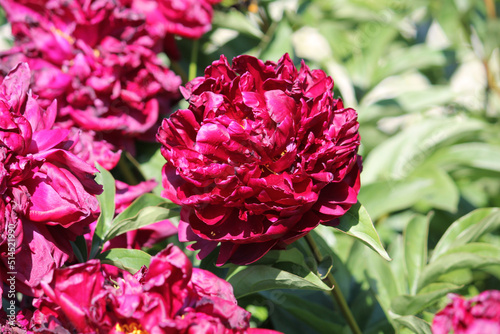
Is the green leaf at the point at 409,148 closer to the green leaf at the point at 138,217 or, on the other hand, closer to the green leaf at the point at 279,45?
the green leaf at the point at 279,45

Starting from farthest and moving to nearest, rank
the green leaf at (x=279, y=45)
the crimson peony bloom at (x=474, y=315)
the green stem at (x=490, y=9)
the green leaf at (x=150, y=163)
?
the green stem at (x=490, y=9)
the green leaf at (x=279, y=45)
the green leaf at (x=150, y=163)
the crimson peony bloom at (x=474, y=315)

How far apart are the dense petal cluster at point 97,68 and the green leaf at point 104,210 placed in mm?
119

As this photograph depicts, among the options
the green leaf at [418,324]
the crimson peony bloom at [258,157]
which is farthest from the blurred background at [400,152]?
the crimson peony bloom at [258,157]

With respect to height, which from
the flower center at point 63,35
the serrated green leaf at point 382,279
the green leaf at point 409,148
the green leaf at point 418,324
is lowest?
the serrated green leaf at point 382,279

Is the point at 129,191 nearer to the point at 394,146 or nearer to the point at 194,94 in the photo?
the point at 194,94

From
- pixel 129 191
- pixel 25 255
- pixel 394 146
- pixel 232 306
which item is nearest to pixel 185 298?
pixel 232 306

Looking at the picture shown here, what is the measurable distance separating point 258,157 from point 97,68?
42cm

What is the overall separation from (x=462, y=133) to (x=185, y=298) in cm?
81

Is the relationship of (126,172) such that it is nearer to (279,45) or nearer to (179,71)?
(179,71)

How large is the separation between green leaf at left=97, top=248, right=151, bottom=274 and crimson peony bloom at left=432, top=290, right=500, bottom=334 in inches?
13.2

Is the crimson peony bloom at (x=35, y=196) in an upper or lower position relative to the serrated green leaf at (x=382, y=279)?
upper

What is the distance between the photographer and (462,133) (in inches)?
44.4

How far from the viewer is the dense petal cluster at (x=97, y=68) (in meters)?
0.87

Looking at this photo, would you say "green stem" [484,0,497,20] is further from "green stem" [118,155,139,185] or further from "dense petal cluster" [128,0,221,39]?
"green stem" [118,155,139,185]
